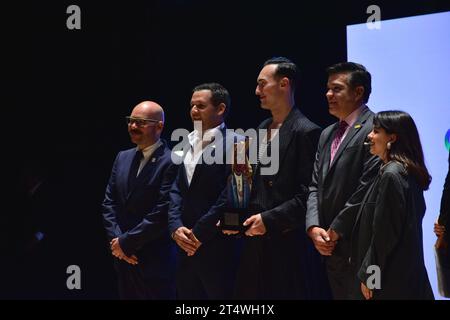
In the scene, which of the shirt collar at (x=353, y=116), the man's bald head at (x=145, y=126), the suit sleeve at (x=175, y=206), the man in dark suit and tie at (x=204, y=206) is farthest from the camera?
the man's bald head at (x=145, y=126)

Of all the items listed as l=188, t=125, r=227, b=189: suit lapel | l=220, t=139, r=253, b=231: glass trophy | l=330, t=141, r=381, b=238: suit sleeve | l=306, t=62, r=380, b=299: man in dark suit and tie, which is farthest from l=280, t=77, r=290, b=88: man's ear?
l=330, t=141, r=381, b=238: suit sleeve

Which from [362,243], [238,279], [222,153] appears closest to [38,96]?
[222,153]

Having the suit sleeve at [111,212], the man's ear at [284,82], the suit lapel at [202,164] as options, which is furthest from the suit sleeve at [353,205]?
the suit sleeve at [111,212]

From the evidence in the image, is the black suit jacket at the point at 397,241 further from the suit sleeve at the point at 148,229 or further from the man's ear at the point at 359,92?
Result: the suit sleeve at the point at 148,229

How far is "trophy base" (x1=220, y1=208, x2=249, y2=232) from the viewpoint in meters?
3.36

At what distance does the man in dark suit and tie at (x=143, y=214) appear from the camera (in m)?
3.83

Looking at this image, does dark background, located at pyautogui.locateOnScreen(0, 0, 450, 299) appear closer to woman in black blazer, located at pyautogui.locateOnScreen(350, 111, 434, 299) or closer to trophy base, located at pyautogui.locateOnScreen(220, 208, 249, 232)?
trophy base, located at pyautogui.locateOnScreen(220, 208, 249, 232)

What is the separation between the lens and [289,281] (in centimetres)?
326

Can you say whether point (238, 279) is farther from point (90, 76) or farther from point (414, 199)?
point (90, 76)

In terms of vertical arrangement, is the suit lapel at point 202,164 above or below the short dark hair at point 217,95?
below

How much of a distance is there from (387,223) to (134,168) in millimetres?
1864

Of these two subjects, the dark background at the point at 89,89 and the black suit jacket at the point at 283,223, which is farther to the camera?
the dark background at the point at 89,89

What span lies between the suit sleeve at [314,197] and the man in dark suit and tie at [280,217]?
0.04m

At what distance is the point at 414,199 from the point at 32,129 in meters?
3.44
